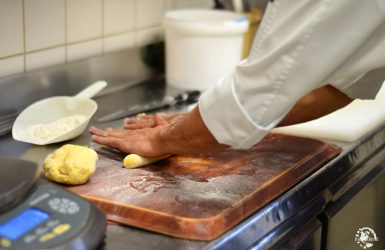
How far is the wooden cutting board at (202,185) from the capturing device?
2.39ft

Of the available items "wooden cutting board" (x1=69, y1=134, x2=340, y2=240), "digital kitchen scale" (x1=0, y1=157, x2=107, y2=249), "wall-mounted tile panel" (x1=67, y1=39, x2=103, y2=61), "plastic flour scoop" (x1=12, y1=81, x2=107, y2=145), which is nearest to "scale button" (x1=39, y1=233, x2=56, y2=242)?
"digital kitchen scale" (x1=0, y1=157, x2=107, y2=249)

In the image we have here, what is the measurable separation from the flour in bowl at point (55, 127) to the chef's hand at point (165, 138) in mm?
60

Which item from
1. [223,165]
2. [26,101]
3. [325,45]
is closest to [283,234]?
[223,165]

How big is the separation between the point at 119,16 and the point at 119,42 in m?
0.06

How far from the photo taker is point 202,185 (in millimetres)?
830

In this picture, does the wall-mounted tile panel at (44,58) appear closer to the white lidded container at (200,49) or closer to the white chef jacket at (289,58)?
the white lidded container at (200,49)

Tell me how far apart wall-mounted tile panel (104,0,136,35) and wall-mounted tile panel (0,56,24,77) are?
25 cm

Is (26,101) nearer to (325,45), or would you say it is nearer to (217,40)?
(217,40)

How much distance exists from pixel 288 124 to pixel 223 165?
0.16m

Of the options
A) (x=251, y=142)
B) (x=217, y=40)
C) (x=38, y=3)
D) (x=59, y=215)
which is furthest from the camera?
(x=217, y=40)

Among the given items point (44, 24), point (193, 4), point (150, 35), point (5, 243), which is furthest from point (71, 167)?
point (193, 4)

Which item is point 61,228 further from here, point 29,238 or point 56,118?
point 56,118

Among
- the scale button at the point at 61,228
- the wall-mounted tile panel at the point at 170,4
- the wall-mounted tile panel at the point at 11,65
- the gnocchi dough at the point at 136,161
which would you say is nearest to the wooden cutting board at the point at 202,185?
the gnocchi dough at the point at 136,161

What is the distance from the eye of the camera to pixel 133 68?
1.38 m
